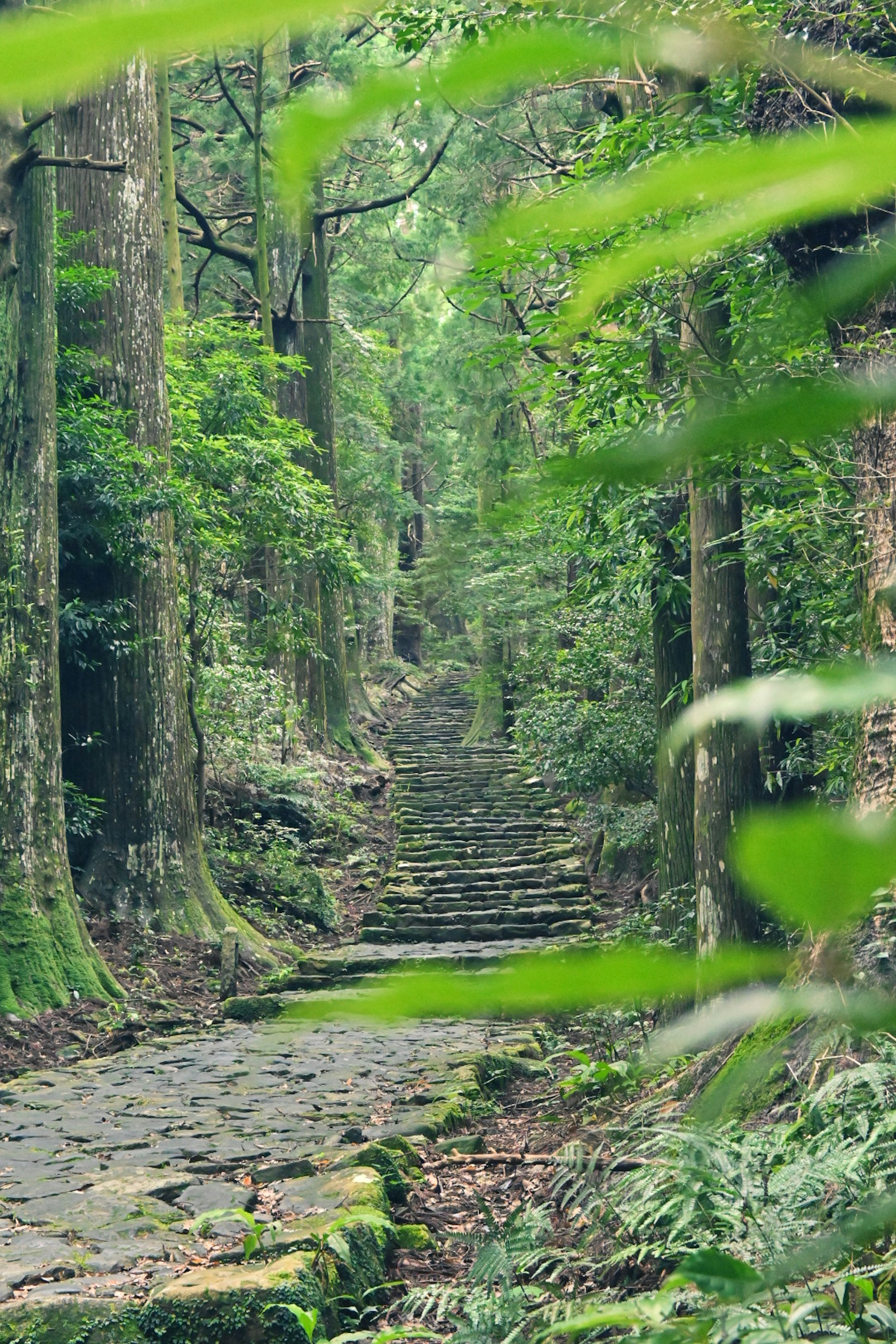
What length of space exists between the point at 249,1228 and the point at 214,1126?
5.63 ft

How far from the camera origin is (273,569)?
50.9ft

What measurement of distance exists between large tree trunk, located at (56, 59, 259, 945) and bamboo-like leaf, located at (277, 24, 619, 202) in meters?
9.38

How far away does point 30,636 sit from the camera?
7668mm

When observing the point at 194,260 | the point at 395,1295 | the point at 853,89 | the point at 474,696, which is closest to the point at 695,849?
the point at 395,1295

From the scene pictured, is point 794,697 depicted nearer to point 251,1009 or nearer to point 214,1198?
point 214,1198

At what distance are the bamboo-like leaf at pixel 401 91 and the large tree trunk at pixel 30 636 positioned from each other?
7.63 metres

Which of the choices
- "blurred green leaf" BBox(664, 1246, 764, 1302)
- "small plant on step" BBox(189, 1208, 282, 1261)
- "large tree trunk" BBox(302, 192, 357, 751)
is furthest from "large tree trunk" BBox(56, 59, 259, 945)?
"blurred green leaf" BBox(664, 1246, 764, 1302)

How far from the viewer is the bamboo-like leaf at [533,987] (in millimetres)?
373

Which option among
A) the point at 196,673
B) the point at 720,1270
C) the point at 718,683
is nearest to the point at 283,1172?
the point at 718,683

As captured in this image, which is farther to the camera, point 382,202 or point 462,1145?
point 382,202

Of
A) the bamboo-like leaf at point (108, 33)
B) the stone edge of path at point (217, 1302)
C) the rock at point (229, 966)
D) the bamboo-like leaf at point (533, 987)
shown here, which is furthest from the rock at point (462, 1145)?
the bamboo-like leaf at point (108, 33)

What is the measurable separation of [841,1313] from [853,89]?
222cm

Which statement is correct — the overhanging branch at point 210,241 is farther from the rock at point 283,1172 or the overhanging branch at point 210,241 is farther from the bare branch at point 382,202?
the rock at point 283,1172

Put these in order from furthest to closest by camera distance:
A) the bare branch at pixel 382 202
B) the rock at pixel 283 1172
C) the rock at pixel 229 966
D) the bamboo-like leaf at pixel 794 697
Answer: the bare branch at pixel 382 202, the rock at pixel 229 966, the rock at pixel 283 1172, the bamboo-like leaf at pixel 794 697
